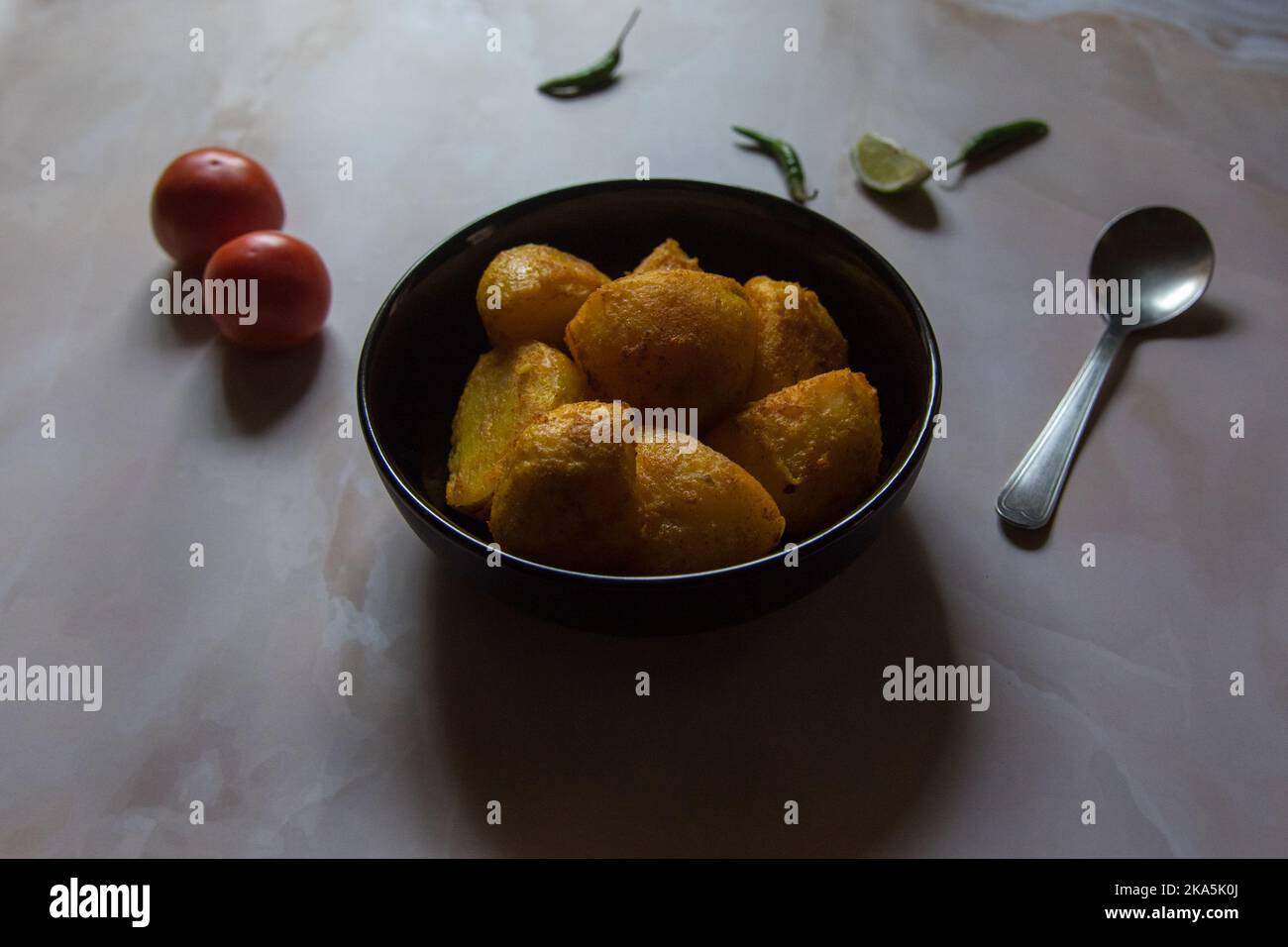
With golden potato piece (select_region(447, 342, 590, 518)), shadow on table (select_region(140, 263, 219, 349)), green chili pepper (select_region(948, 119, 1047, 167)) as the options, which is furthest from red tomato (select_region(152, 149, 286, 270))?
green chili pepper (select_region(948, 119, 1047, 167))

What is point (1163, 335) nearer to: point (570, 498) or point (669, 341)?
point (669, 341)

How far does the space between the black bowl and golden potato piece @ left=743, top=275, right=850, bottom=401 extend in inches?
3.4

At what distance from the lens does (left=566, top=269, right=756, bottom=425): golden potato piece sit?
1127 mm

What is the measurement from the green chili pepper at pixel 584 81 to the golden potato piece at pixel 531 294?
806 millimetres

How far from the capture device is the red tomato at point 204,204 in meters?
1.62

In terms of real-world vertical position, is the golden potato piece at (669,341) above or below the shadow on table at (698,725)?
above

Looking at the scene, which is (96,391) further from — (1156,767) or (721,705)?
(1156,767)

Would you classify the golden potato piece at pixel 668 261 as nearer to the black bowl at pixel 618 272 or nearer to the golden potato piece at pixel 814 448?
the black bowl at pixel 618 272

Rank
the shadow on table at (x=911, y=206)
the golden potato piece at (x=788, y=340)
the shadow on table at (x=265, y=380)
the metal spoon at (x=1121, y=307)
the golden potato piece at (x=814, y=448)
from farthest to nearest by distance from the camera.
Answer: the shadow on table at (x=911, y=206) < the shadow on table at (x=265, y=380) < the metal spoon at (x=1121, y=307) < the golden potato piece at (x=788, y=340) < the golden potato piece at (x=814, y=448)

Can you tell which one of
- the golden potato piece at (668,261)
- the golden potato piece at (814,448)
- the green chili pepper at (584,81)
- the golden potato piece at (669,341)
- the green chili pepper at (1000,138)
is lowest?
the golden potato piece at (814,448)

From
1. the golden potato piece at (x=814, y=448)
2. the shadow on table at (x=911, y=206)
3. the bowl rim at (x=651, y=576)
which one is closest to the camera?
the bowl rim at (x=651, y=576)

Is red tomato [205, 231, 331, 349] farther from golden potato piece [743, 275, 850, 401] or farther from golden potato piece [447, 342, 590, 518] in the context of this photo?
golden potato piece [743, 275, 850, 401]

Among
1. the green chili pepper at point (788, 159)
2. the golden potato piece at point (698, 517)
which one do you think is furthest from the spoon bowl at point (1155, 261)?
the golden potato piece at point (698, 517)
